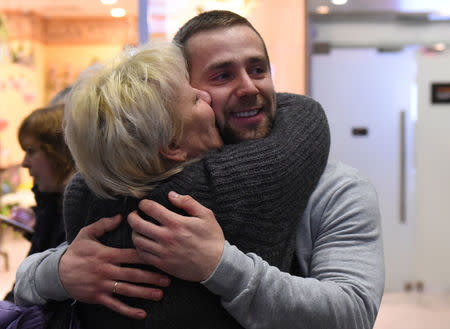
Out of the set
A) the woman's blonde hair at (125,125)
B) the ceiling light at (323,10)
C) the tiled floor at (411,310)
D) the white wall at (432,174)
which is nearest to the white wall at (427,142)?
the white wall at (432,174)

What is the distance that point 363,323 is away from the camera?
104cm

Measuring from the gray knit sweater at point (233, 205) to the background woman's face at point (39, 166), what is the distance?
93 cm

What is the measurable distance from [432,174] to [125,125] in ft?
15.2

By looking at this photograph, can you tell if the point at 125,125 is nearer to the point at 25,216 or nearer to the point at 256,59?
the point at 256,59

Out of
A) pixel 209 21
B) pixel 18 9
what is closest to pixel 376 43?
pixel 209 21

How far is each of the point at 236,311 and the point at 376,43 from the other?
453 centimetres

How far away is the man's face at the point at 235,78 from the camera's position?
4.30ft

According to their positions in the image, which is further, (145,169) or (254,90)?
(254,90)

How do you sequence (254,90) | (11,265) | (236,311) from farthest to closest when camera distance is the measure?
(11,265) < (254,90) < (236,311)

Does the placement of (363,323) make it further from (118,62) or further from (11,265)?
(11,265)

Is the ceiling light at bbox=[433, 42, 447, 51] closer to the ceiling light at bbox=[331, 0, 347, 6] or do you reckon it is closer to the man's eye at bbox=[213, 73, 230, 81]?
the ceiling light at bbox=[331, 0, 347, 6]

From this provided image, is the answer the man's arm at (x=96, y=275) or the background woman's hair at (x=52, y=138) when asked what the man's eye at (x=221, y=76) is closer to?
the man's arm at (x=96, y=275)

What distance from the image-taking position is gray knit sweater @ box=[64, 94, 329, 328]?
998 mm

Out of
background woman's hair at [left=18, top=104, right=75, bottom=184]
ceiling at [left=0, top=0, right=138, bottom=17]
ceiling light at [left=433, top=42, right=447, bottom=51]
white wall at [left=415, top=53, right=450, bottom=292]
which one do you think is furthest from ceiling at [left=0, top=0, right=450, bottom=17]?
background woman's hair at [left=18, top=104, right=75, bottom=184]
